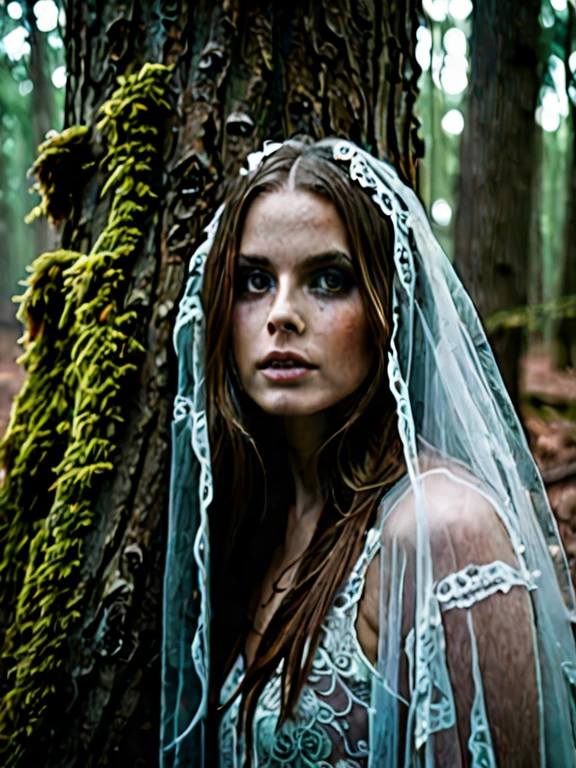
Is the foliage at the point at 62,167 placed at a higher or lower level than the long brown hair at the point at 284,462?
higher

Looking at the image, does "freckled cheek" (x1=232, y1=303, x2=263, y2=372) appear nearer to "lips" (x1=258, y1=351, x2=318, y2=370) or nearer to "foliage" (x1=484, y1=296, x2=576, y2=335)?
"lips" (x1=258, y1=351, x2=318, y2=370)

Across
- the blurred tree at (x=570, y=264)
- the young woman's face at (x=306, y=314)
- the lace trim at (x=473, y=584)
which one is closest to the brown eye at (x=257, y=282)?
the young woman's face at (x=306, y=314)

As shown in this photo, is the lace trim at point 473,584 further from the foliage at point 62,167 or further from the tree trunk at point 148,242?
the foliage at point 62,167

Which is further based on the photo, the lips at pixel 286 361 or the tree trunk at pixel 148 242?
the tree trunk at pixel 148 242

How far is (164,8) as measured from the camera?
2.20 metres

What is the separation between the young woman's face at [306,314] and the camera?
1891 mm

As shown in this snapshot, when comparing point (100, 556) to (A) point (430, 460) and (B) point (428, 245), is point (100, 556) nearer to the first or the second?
(A) point (430, 460)

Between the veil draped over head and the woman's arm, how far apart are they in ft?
0.04

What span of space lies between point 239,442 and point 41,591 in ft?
2.37

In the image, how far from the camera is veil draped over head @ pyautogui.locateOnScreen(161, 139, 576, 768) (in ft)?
5.27

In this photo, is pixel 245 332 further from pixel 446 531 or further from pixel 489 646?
pixel 489 646

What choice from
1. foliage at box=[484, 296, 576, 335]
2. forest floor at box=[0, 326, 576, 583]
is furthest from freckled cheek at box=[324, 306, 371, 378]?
foliage at box=[484, 296, 576, 335]

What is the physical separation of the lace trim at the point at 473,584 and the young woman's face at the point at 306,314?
0.57 meters

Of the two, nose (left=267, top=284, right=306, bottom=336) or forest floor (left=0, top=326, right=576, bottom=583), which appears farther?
forest floor (left=0, top=326, right=576, bottom=583)
